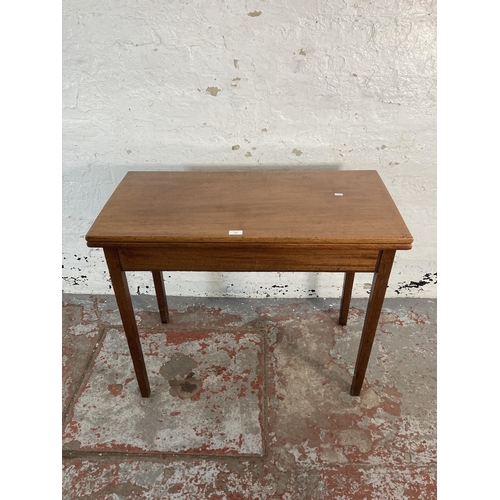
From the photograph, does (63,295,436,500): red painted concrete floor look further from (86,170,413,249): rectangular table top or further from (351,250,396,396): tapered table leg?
(86,170,413,249): rectangular table top

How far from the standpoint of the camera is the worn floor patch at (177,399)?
1783mm

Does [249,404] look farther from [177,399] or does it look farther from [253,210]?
[253,210]

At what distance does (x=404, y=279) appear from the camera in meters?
2.42

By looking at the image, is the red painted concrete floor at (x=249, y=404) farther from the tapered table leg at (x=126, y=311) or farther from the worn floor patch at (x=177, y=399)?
the tapered table leg at (x=126, y=311)

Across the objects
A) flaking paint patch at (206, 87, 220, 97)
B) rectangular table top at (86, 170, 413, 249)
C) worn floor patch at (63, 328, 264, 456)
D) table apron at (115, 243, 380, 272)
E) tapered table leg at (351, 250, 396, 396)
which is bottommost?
worn floor patch at (63, 328, 264, 456)

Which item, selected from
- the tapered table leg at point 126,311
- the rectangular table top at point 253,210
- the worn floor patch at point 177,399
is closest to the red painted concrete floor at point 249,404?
the worn floor patch at point 177,399

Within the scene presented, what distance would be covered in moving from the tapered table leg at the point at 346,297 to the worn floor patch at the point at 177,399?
1.53 feet

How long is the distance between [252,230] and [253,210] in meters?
0.15

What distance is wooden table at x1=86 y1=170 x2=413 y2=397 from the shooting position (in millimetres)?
1460

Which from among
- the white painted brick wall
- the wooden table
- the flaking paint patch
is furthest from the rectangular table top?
the flaking paint patch

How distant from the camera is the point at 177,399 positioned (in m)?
1.95

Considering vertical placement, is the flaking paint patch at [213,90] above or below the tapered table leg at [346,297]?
above

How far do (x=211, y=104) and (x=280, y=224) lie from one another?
0.76m
